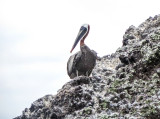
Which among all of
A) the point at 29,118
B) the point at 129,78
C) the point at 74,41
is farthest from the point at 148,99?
the point at 29,118

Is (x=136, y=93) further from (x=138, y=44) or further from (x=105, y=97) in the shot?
(x=138, y=44)

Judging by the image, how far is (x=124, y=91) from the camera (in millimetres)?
16094

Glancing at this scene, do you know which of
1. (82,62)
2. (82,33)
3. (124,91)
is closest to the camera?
(124,91)

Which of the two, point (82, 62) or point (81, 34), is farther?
point (81, 34)

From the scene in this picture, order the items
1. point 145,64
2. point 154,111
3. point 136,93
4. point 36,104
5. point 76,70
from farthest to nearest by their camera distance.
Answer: point 36,104 < point 76,70 < point 145,64 < point 136,93 < point 154,111

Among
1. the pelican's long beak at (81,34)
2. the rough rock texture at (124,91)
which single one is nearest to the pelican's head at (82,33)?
the pelican's long beak at (81,34)

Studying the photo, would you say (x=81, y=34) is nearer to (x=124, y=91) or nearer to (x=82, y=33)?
(x=82, y=33)

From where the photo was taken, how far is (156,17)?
2353cm

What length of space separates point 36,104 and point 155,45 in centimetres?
1319

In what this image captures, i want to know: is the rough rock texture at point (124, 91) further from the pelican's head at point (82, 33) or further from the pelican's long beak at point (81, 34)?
the pelican's long beak at point (81, 34)

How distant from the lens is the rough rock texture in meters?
14.6

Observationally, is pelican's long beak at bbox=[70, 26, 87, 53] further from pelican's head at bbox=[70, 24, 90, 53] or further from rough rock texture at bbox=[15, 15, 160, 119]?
rough rock texture at bbox=[15, 15, 160, 119]

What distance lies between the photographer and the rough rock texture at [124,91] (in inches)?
574

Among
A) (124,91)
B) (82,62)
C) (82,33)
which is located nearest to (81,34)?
(82,33)
